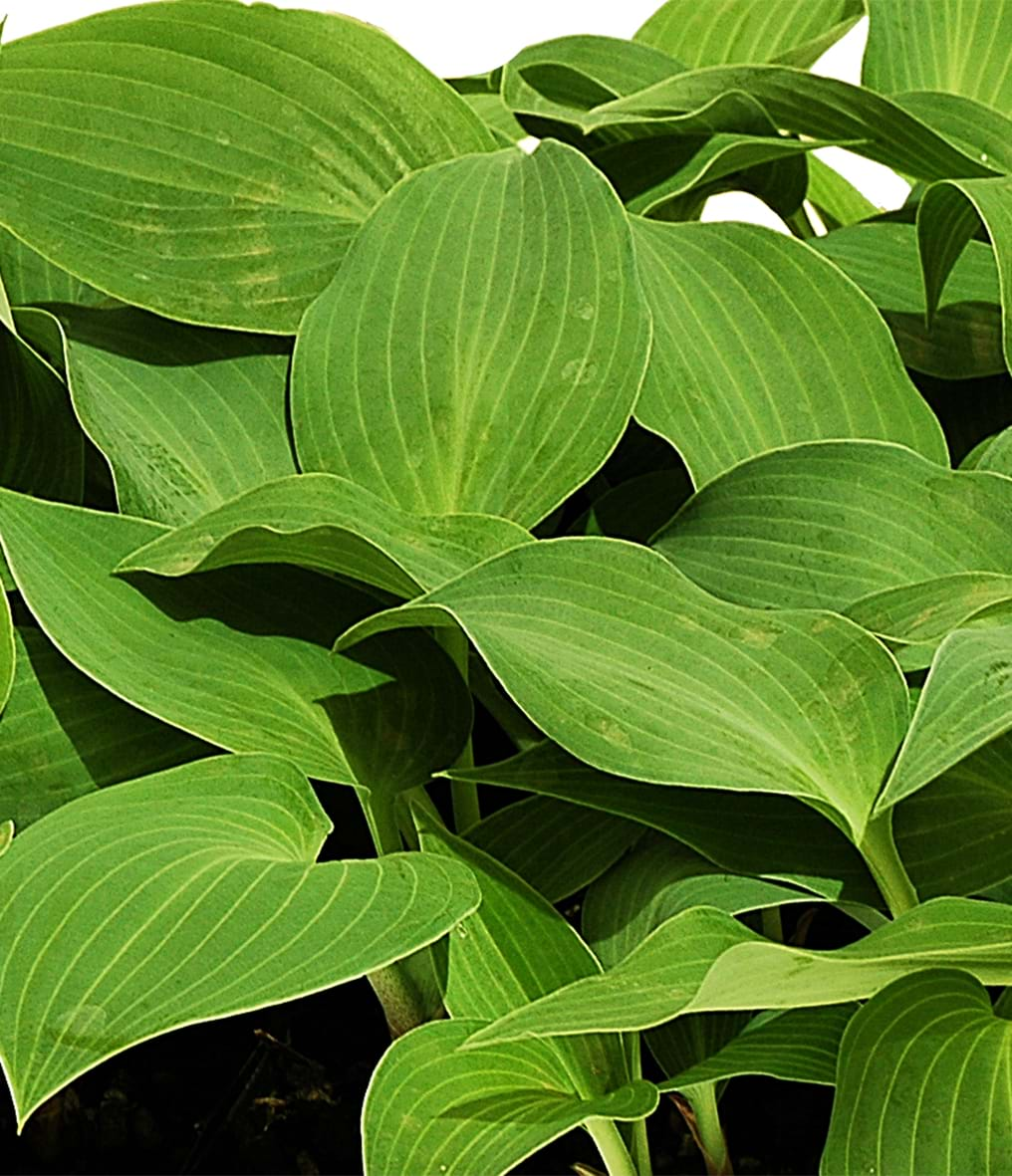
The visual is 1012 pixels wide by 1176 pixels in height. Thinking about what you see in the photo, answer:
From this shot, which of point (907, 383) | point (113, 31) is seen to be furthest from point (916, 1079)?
point (113, 31)

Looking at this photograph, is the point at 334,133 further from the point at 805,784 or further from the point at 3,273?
the point at 805,784

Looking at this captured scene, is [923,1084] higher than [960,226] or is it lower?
lower

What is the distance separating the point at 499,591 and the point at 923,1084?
4.7 inches

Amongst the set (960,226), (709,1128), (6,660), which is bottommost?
(709,1128)

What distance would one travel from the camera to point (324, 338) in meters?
0.40

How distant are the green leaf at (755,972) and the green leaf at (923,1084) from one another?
0.02 meters

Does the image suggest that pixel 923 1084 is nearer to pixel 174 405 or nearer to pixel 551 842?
pixel 551 842

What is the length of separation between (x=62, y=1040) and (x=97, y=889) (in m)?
0.04

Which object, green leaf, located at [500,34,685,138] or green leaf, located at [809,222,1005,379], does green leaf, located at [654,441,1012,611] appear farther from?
green leaf, located at [500,34,685,138]

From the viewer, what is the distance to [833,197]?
2.11 ft

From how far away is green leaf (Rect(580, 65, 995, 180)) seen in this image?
1.46ft

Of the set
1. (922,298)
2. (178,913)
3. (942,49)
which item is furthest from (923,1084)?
(942,49)

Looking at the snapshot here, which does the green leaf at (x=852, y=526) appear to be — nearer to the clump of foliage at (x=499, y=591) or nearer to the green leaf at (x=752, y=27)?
the clump of foliage at (x=499, y=591)

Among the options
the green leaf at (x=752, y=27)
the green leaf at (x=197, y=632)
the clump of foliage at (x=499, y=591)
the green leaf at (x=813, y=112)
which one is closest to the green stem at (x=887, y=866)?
the clump of foliage at (x=499, y=591)
